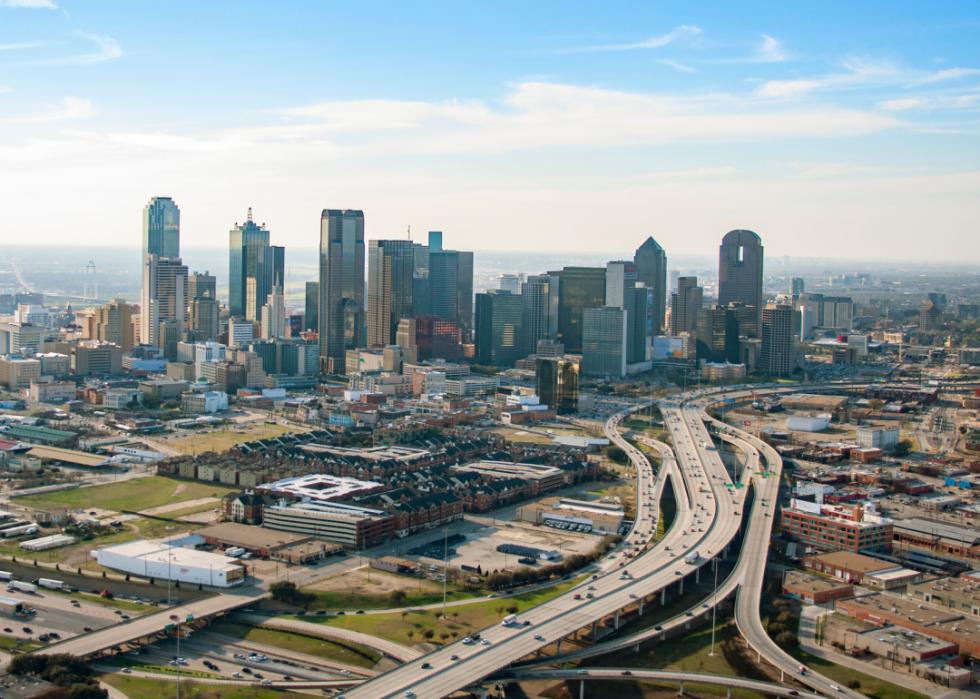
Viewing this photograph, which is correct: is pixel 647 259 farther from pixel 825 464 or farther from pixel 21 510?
pixel 21 510

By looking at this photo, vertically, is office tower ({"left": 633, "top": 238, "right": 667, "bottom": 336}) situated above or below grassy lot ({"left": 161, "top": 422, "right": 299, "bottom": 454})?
above

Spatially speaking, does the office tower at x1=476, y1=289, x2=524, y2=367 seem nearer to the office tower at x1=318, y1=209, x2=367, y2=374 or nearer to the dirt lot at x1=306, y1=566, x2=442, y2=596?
the office tower at x1=318, y1=209, x2=367, y2=374

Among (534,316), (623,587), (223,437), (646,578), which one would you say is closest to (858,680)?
(623,587)

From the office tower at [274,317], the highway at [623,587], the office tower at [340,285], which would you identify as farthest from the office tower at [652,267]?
the highway at [623,587]

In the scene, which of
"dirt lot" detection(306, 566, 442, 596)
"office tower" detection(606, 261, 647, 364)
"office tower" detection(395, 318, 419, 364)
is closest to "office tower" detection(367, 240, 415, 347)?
"office tower" detection(395, 318, 419, 364)

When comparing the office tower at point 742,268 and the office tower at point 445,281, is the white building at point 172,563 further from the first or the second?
the office tower at point 742,268

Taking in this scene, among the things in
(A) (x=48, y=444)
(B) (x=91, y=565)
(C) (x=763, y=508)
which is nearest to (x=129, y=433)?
(A) (x=48, y=444)
